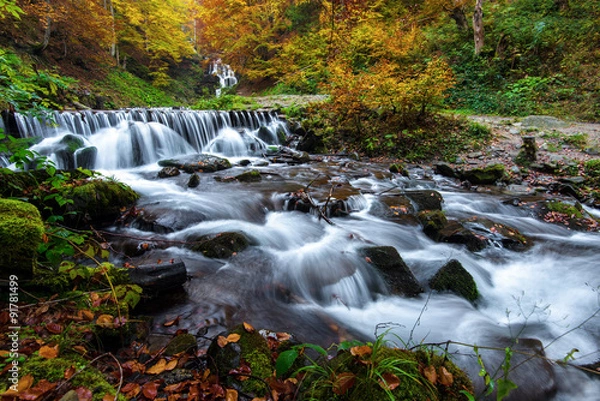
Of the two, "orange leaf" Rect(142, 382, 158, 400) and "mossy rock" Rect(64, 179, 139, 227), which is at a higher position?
"mossy rock" Rect(64, 179, 139, 227)

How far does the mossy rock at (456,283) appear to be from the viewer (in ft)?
12.6

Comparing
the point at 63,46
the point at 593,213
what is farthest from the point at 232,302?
the point at 63,46

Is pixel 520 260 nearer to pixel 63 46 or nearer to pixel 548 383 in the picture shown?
pixel 548 383

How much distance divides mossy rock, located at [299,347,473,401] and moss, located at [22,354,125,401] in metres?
1.11

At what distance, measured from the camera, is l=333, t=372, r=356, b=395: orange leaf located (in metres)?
1.58

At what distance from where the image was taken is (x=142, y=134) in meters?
10.3

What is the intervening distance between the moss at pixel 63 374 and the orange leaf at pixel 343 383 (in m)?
1.18

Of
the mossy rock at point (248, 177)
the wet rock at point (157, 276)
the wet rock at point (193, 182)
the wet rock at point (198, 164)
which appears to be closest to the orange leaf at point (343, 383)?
the wet rock at point (157, 276)

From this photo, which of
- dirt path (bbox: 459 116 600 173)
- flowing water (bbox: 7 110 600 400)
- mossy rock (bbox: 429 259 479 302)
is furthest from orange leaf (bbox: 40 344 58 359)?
dirt path (bbox: 459 116 600 173)

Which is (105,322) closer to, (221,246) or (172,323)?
(172,323)

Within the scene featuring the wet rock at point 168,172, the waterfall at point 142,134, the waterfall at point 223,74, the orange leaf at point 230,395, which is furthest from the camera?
the waterfall at point 223,74

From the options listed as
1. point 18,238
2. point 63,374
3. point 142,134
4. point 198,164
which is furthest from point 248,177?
point 63,374

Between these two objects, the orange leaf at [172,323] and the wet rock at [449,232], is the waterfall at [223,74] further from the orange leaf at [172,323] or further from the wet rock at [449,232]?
the orange leaf at [172,323]

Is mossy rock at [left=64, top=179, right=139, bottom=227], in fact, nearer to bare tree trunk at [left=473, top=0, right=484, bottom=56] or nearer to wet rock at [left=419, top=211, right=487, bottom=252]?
wet rock at [left=419, top=211, right=487, bottom=252]
